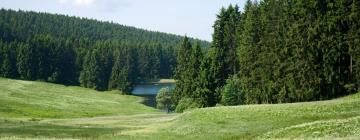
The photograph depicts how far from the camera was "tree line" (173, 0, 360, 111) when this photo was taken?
66.3m

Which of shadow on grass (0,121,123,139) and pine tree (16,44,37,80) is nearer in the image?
Result: shadow on grass (0,121,123,139)

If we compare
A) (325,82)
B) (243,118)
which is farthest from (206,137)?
(325,82)

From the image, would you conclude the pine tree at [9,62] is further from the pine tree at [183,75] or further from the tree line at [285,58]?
the tree line at [285,58]

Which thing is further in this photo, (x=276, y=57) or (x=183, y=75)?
(x=183, y=75)

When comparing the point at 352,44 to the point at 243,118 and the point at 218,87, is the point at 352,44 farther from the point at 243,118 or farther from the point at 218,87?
the point at 218,87

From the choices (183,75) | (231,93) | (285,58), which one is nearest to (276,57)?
(285,58)

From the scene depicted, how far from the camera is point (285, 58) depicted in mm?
73375

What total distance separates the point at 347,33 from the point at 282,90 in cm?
1267

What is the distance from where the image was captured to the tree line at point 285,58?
66312mm

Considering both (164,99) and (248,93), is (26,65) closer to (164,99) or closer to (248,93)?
(164,99)

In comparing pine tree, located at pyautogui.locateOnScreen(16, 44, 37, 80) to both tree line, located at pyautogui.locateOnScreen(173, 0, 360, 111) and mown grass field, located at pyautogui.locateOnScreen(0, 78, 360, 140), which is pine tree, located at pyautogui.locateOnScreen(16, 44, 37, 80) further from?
mown grass field, located at pyautogui.locateOnScreen(0, 78, 360, 140)

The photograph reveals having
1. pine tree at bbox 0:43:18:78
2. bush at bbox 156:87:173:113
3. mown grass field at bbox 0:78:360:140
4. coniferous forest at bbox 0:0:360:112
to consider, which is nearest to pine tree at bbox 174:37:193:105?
coniferous forest at bbox 0:0:360:112

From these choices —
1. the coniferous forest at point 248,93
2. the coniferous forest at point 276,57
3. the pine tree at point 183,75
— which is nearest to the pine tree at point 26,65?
the coniferous forest at point 248,93

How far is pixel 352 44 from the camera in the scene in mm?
65000
